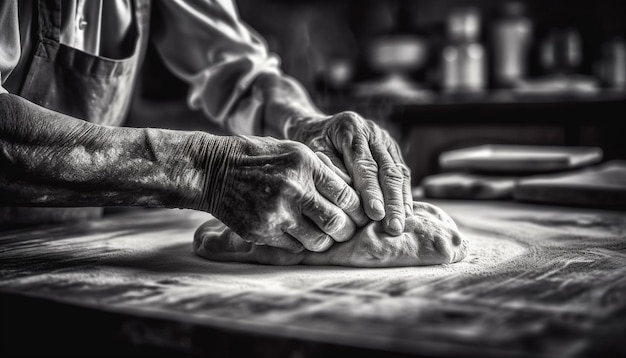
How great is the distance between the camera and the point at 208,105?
74.2 inches

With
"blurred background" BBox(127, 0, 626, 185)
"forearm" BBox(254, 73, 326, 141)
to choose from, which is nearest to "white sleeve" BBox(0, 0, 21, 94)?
"forearm" BBox(254, 73, 326, 141)

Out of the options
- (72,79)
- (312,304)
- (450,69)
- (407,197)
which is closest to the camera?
(312,304)

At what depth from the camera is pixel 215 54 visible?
6.04ft

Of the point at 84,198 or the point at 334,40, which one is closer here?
the point at 84,198

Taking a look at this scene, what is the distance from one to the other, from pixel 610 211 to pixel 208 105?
1.27 meters

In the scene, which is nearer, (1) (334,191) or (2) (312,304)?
(2) (312,304)

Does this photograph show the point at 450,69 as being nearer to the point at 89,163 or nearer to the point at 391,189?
the point at 391,189

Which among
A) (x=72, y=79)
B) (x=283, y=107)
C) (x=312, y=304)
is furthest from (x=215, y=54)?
(x=312, y=304)

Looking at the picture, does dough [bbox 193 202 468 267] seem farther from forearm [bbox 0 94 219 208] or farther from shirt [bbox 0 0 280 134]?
shirt [bbox 0 0 280 134]

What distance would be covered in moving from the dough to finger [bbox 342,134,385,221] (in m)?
0.04

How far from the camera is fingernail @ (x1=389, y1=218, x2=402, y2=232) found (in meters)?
1.15

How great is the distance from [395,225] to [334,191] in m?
0.15

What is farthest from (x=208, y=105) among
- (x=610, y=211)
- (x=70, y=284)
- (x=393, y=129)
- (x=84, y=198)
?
(x=393, y=129)

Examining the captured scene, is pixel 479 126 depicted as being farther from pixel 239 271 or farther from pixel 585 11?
pixel 239 271
